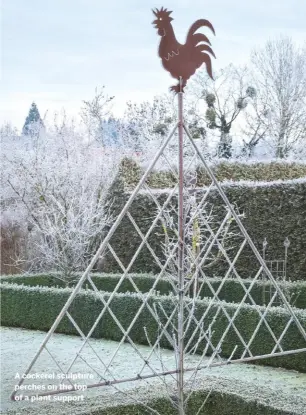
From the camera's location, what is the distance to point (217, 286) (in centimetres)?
788

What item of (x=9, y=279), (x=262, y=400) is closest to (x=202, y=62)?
(x=262, y=400)

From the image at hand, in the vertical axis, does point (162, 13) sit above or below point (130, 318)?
above

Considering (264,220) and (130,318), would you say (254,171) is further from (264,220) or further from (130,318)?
(130,318)

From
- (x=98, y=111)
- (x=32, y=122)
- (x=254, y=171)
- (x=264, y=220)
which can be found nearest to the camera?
(x=264, y=220)

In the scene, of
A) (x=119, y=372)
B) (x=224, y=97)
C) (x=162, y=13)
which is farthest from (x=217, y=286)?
(x=224, y=97)

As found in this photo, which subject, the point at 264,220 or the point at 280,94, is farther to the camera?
the point at 280,94

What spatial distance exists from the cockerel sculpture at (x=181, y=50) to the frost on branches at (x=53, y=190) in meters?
6.43

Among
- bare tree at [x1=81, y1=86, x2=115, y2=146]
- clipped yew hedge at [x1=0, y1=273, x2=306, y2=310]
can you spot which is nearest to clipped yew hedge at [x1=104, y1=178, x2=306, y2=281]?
clipped yew hedge at [x1=0, y1=273, x2=306, y2=310]

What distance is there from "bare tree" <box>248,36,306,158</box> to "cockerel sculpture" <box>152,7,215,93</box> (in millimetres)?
13979

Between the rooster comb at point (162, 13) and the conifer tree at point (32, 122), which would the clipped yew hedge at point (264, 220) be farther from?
the rooster comb at point (162, 13)

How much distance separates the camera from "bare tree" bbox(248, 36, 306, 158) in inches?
657

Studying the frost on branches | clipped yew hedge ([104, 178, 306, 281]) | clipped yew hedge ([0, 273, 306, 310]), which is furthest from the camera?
the frost on branches

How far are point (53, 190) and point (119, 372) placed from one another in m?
5.29

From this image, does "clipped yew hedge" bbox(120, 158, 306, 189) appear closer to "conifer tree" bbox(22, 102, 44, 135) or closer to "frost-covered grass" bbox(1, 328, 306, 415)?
"conifer tree" bbox(22, 102, 44, 135)
